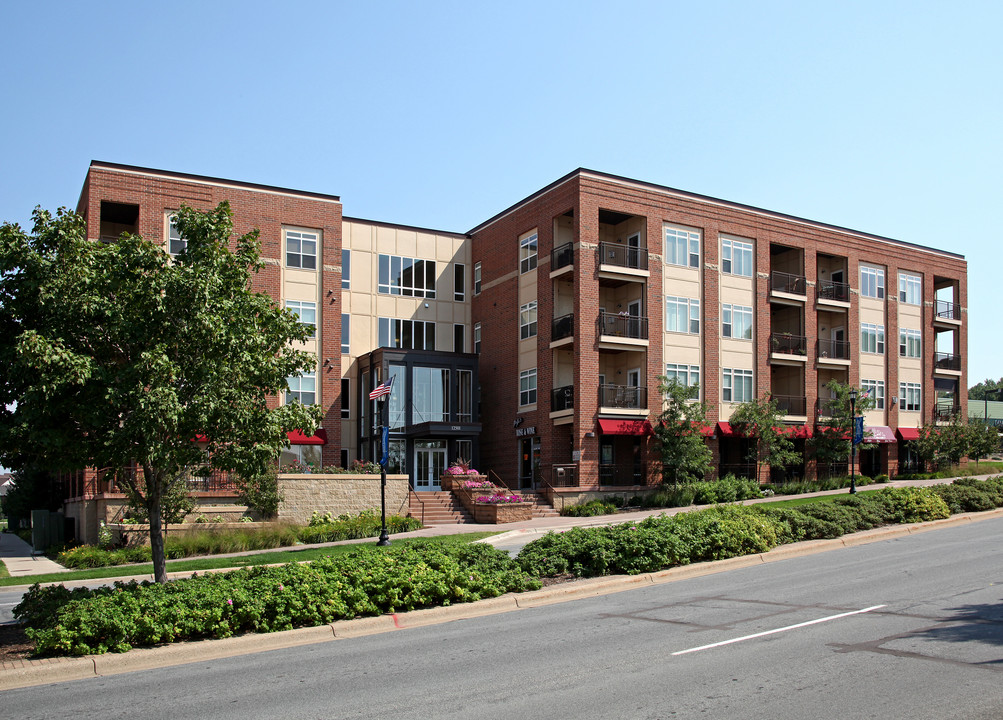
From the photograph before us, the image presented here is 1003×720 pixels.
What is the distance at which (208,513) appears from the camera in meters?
31.4

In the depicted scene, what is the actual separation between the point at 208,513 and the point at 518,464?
50.6 ft

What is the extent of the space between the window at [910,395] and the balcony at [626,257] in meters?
19.3

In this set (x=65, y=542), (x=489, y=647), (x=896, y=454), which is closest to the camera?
(x=489, y=647)

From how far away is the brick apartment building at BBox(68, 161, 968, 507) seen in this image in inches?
1532

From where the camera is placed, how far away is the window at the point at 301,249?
40.0 metres

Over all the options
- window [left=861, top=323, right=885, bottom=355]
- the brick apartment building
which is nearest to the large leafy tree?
the brick apartment building

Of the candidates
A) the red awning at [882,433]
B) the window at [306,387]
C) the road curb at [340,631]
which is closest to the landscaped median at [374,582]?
the road curb at [340,631]

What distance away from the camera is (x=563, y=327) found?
131 feet

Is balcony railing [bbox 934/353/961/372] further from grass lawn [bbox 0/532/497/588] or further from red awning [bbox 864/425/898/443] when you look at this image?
grass lawn [bbox 0/532/497/588]

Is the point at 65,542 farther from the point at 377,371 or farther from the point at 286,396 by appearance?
the point at 377,371

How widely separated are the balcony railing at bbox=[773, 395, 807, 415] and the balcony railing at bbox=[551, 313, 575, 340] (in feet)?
41.6

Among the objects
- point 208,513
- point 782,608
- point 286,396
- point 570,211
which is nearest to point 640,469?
point 570,211

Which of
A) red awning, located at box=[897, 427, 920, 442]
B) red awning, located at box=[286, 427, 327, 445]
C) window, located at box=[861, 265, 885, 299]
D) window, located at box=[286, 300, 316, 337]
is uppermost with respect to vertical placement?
window, located at box=[861, 265, 885, 299]

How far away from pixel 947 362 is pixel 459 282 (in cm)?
2945
